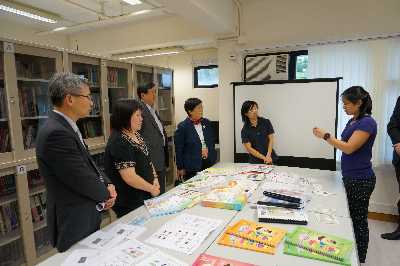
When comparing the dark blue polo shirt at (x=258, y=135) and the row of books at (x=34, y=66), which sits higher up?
the row of books at (x=34, y=66)

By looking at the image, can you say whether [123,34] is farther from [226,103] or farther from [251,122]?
[251,122]

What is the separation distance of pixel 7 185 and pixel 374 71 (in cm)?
403

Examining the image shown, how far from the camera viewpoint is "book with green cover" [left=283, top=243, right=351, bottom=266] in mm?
1085

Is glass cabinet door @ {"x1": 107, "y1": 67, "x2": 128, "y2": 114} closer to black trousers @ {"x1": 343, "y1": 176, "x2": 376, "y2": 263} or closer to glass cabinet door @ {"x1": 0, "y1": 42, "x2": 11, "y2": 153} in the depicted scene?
glass cabinet door @ {"x1": 0, "y1": 42, "x2": 11, "y2": 153}

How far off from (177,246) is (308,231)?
25.9 inches

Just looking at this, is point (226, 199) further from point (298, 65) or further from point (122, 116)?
point (298, 65)

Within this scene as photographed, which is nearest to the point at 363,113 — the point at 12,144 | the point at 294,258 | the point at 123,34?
the point at 294,258

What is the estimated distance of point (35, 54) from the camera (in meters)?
2.41

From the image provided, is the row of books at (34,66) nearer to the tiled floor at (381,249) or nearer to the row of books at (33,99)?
the row of books at (33,99)

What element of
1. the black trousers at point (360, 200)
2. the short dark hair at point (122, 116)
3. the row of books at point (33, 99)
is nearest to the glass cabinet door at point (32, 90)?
the row of books at point (33, 99)

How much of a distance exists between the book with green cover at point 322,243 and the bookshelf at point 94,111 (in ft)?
8.12

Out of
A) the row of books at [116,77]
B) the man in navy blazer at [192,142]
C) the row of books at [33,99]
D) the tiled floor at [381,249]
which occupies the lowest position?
Answer: the tiled floor at [381,249]

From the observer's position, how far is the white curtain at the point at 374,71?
3084mm

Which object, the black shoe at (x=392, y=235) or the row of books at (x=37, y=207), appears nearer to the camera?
the row of books at (x=37, y=207)
